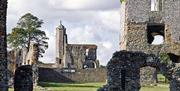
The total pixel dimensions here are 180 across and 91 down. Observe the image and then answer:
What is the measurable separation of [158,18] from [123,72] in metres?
24.1

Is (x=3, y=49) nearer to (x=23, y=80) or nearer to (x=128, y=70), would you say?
(x=23, y=80)

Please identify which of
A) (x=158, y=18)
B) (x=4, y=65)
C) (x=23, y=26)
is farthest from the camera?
(x=23, y=26)

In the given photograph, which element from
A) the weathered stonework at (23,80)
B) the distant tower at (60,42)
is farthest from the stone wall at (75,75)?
the weathered stonework at (23,80)

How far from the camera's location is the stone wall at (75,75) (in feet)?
201

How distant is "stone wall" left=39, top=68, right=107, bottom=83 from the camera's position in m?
61.3

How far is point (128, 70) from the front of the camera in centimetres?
2634

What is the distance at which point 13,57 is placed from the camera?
46812 millimetres

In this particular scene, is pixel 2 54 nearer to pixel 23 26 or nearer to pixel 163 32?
pixel 163 32

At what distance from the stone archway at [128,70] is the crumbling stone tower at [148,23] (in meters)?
23.4

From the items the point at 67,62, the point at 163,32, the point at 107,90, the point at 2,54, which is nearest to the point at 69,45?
the point at 67,62

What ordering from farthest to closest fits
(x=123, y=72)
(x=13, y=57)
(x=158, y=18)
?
1. (x=158, y=18)
2. (x=13, y=57)
3. (x=123, y=72)

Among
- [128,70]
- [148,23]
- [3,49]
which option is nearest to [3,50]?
[3,49]

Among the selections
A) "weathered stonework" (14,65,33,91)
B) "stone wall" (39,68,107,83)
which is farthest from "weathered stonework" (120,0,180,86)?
"weathered stonework" (14,65,33,91)

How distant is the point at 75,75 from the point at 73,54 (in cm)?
1743
